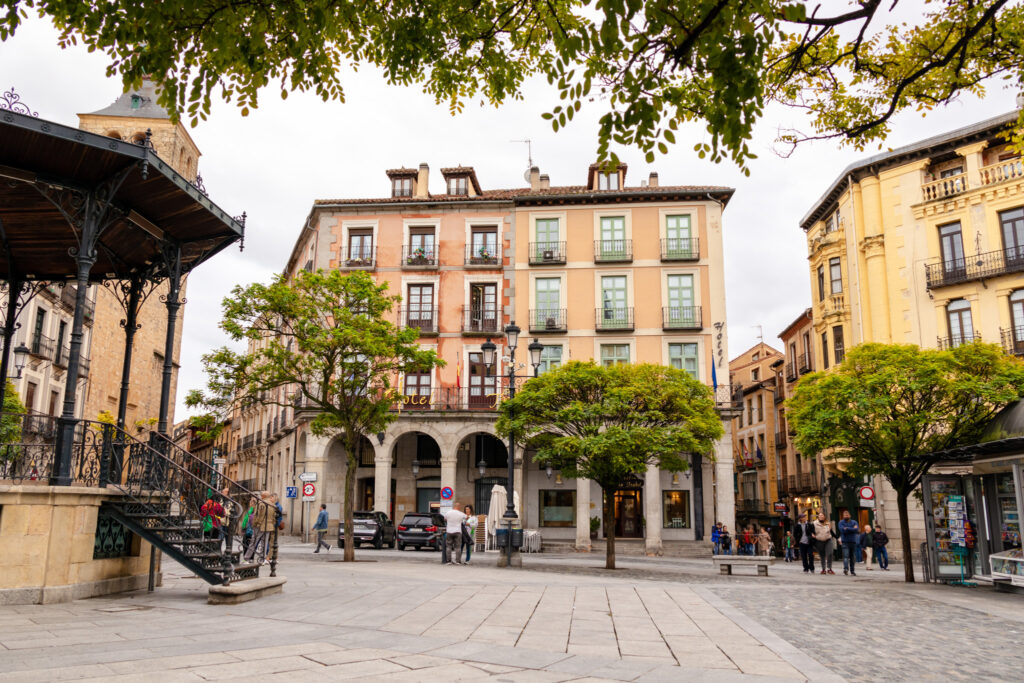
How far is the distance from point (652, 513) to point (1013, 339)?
15.6m

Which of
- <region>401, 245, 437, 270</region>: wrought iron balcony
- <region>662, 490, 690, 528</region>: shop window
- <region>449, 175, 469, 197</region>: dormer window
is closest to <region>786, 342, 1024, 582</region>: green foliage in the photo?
<region>662, 490, 690, 528</region>: shop window

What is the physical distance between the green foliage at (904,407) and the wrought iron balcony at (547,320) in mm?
16980

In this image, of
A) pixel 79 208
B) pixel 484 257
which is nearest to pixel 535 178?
pixel 484 257

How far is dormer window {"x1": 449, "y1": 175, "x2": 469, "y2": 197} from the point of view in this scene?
38812mm

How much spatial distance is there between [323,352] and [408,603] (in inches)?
467

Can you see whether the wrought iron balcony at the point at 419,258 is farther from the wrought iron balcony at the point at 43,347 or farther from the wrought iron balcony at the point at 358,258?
the wrought iron balcony at the point at 43,347

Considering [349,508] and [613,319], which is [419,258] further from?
[349,508]

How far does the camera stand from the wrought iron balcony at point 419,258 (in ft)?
120

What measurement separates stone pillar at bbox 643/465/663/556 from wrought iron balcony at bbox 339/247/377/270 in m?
16.4

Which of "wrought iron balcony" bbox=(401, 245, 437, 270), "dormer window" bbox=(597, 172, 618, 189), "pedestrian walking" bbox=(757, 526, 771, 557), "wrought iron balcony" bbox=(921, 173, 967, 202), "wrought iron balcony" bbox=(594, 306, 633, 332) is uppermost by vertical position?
"dormer window" bbox=(597, 172, 618, 189)

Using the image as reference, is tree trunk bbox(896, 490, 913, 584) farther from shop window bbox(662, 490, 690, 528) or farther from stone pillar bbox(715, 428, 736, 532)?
shop window bbox(662, 490, 690, 528)

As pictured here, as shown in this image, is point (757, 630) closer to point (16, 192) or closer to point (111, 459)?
point (111, 459)

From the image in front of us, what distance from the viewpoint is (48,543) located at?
9.96 metres

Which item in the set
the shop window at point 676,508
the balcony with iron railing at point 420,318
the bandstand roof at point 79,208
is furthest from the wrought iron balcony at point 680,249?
the bandstand roof at point 79,208
